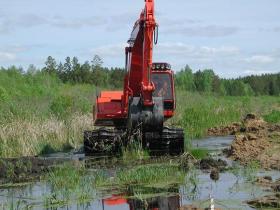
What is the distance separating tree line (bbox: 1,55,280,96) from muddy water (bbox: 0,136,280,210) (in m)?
34.9

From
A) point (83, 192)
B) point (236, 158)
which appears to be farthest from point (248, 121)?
point (83, 192)

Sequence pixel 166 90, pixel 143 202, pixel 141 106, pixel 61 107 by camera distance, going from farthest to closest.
Answer: pixel 61 107 < pixel 166 90 < pixel 141 106 < pixel 143 202

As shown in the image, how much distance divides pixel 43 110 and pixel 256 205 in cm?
1587

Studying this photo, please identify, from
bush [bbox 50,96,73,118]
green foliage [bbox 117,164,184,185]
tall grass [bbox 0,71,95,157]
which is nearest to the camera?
green foliage [bbox 117,164,184,185]

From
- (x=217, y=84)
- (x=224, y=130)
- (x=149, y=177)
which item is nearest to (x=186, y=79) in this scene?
(x=217, y=84)

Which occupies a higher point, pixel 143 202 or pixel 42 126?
pixel 42 126

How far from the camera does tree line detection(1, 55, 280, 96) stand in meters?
56.9

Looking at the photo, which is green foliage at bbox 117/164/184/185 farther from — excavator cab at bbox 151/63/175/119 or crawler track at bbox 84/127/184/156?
excavator cab at bbox 151/63/175/119

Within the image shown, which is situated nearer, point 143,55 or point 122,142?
point 143,55

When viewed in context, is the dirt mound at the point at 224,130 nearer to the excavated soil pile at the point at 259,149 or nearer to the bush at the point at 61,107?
the excavated soil pile at the point at 259,149

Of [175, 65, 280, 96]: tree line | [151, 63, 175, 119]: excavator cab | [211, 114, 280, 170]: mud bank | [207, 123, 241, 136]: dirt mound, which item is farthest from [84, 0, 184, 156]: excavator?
[175, 65, 280, 96]: tree line

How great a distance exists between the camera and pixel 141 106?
15.9m

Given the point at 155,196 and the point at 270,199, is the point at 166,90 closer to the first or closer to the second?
the point at 155,196

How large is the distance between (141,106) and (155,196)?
561cm
